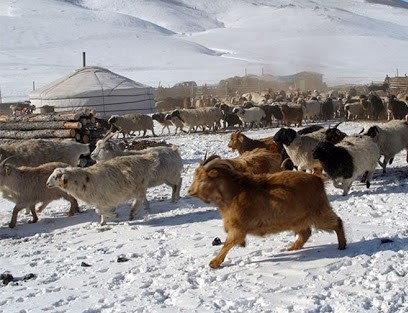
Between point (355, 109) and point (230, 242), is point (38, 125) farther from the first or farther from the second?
point (355, 109)

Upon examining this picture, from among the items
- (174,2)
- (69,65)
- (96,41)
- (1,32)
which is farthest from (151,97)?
(174,2)

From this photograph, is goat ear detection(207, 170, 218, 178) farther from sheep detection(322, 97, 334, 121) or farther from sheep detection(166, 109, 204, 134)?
sheep detection(322, 97, 334, 121)

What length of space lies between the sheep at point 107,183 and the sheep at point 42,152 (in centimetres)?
298

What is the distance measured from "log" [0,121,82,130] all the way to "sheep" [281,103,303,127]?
9.95 meters

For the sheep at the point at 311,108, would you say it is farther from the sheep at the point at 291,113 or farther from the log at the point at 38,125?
the log at the point at 38,125

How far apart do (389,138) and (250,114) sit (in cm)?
1236

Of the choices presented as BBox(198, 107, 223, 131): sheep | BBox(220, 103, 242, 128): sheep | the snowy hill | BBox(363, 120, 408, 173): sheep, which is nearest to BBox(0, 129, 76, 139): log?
BBox(363, 120, 408, 173): sheep

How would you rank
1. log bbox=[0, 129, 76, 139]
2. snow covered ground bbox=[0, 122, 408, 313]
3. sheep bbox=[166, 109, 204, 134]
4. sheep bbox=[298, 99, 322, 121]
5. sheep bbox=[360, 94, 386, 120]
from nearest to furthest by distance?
1. snow covered ground bbox=[0, 122, 408, 313]
2. log bbox=[0, 129, 76, 139]
3. sheep bbox=[166, 109, 204, 134]
4. sheep bbox=[360, 94, 386, 120]
5. sheep bbox=[298, 99, 322, 121]

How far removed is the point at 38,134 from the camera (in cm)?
1498

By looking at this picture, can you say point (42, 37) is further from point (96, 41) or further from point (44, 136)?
point (44, 136)

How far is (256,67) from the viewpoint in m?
85.8

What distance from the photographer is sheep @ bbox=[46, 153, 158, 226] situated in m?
8.03

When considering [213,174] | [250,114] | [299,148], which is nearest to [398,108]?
[250,114]

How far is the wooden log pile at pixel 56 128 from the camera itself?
14484mm
